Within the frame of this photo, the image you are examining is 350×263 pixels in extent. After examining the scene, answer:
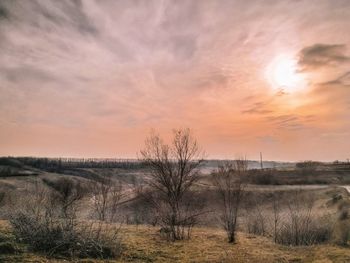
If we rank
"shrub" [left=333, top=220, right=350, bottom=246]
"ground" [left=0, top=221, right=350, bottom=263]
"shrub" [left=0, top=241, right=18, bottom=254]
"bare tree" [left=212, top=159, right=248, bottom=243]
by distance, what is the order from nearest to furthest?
"shrub" [left=0, top=241, right=18, bottom=254] → "ground" [left=0, top=221, right=350, bottom=263] → "shrub" [left=333, top=220, right=350, bottom=246] → "bare tree" [left=212, top=159, right=248, bottom=243]

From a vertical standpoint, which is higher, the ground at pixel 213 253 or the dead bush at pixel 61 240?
the dead bush at pixel 61 240

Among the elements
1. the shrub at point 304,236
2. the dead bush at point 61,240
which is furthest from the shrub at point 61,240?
the shrub at point 304,236

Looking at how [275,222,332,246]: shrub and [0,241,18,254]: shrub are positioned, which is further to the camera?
[275,222,332,246]: shrub

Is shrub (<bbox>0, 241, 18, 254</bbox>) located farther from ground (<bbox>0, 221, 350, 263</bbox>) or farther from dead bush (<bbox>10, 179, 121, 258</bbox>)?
dead bush (<bbox>10, 179, 121, 258</bbox>)

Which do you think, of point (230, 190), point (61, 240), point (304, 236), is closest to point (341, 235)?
point (304, 236)

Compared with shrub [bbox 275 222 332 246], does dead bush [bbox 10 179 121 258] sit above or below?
above

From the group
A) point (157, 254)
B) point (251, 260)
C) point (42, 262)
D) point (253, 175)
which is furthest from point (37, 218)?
point (253, 175)

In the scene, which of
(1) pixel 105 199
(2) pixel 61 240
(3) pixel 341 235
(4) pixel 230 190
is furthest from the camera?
(1) pixel 105 199

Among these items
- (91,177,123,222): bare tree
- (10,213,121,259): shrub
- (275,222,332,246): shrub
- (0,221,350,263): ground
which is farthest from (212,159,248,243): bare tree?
(10,213,121,259): shrub

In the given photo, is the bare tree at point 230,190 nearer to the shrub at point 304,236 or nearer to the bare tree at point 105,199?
the shrub at point 304,236

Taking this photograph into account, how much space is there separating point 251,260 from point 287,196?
31186 mm

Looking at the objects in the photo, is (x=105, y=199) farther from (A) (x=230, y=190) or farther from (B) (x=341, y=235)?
(B) (x=341, y=235)

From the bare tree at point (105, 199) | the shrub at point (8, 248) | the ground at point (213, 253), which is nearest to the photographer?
the shrub at point (8, 248)

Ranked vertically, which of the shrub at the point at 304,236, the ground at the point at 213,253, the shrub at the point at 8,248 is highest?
the shrub at the point at 8,248
